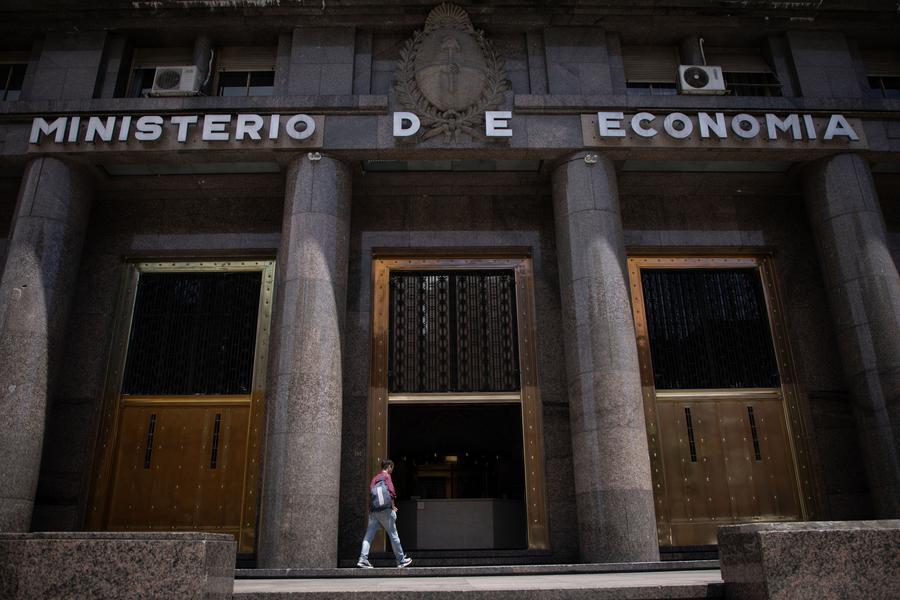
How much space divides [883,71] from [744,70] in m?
3.15

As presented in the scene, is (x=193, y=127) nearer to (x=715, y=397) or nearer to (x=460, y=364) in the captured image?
(x=460, y=364)

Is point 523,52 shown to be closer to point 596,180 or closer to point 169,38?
point 596,180

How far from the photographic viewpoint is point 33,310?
11.5 metres

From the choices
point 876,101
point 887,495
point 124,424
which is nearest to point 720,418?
point 887,495

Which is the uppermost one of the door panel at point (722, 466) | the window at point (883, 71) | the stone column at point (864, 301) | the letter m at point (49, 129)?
the window at point (883, 71)

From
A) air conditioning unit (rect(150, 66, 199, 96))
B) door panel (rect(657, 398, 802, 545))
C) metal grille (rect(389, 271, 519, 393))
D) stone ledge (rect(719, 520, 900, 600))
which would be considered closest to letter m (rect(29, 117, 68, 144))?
air conditioning unit (rect(150, 66, 199, 96))

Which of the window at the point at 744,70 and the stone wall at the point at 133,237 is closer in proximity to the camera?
the stone wall at the point at 133,237

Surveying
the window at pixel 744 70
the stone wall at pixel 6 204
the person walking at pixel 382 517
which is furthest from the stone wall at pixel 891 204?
the stone wall at pixel 6 204

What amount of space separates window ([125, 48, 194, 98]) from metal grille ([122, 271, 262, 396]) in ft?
13.7

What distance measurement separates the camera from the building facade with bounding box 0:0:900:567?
460 inches

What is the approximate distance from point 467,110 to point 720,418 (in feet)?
26.0

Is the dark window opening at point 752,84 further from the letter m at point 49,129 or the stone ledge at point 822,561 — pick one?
the letter m at point 49,129

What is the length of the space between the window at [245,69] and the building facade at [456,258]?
89mm

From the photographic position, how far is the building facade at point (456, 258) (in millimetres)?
11672
